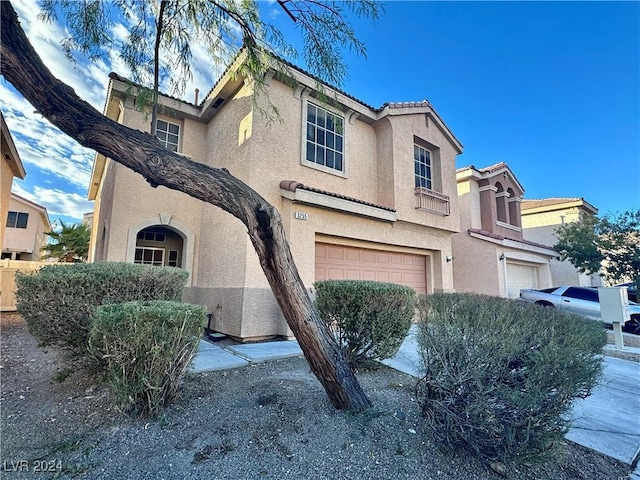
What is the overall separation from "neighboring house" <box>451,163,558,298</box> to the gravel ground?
1259 cm

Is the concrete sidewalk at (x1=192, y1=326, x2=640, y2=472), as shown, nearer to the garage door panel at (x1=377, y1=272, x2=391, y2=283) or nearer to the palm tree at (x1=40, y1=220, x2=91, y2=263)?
the garage door panel at (x1=377, y1=272, x2=391, y2=283)

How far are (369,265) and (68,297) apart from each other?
7974mm

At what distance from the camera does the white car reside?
1251 cm

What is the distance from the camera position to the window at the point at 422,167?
1283 centimetres

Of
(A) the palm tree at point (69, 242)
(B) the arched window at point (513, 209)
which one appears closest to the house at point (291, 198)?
(B) the arched window at point (513, 209)

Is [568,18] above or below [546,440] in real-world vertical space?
above

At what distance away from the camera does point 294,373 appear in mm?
5180

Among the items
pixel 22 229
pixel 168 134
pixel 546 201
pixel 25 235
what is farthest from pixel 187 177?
pixel 22 229

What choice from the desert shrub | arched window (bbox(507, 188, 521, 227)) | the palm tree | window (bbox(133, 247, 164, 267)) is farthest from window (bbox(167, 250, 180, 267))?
arched window (bbox(507, 188, 521, 227))

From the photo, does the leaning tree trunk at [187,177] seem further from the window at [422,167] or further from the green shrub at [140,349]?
the window at [422,167]

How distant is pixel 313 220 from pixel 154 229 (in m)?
5.83

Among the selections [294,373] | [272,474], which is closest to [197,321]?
[272,474]

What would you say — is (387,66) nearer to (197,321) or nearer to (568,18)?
(568,18)

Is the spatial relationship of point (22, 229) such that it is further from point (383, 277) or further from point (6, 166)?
point (383, 277)
